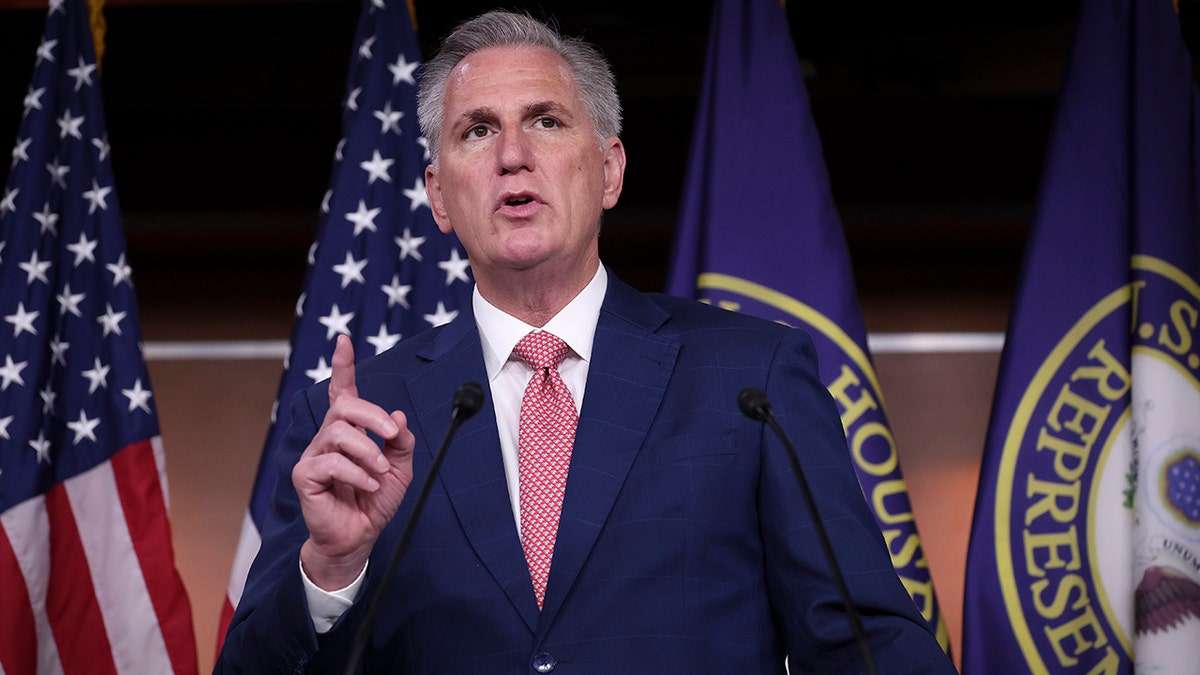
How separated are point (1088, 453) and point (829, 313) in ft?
2.09

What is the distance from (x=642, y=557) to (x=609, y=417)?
0.62 ft

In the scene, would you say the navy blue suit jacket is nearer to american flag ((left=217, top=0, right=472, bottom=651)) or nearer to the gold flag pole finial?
american flag ((left=217, top=0, right=472, bottom=651))

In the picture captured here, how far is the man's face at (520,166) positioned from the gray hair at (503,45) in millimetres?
18

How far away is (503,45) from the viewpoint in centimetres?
184

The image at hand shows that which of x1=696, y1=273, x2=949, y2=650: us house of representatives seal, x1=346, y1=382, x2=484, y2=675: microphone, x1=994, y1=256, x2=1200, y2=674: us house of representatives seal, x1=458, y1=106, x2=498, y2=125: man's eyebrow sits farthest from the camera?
x1=696, y1=273, x2=949, y2=650: us house of representatives seal

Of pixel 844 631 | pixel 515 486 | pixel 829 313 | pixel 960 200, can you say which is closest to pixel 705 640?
pixel 844 631

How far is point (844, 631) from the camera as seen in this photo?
4.59ft

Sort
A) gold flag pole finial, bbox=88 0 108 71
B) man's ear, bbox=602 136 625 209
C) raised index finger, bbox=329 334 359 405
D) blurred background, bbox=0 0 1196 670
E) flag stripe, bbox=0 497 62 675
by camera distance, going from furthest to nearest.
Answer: blurred background, bbox=0 0 1196 670 → gold flag pole finial, bbox=88 0 108 71 → flag stripe, bbox=0 497 62 675 → man's ear, bbox=602 136 625 209 → raised index finger, bbox=329 334 359 405

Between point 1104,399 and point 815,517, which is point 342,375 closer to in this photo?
point 815,517

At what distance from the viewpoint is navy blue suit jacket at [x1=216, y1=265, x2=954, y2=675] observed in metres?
1.43

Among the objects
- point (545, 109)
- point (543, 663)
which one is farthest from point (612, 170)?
point (543, 663)

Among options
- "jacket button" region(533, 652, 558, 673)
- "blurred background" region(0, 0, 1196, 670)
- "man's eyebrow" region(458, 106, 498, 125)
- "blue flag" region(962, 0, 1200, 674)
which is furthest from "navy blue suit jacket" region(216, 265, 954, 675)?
"blurred background" region(0, 0, 1196, 670)

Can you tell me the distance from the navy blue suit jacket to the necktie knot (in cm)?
9

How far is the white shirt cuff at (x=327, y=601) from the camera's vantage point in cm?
140
